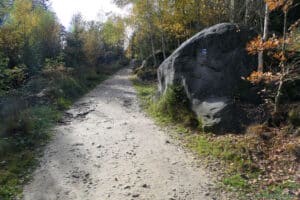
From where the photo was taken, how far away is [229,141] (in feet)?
22.7

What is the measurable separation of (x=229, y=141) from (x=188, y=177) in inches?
74.2

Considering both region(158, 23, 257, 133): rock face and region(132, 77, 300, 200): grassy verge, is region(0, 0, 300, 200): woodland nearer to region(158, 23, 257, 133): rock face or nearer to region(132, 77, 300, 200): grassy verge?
region(132, 77, 300, 200): grassy verge

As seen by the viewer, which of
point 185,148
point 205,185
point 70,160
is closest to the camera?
point 205,185

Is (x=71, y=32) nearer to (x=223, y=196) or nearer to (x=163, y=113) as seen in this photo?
(x=163, y=113)

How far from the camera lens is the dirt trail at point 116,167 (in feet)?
16.7

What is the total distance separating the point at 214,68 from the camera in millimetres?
9008

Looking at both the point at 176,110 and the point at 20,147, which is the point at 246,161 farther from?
the point at 20,147

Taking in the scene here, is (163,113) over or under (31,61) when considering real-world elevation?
under

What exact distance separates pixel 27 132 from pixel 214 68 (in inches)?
241

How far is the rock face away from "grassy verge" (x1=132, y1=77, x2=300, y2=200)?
0.75 meters

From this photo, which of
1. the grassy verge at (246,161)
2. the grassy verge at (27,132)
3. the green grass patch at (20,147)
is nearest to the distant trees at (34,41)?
the grassy verge at (27,132)

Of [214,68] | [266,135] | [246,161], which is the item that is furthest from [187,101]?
[246,161]

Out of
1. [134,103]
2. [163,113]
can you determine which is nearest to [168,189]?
[163,113]

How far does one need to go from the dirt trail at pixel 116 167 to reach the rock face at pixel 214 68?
1631 millimetres
